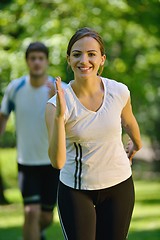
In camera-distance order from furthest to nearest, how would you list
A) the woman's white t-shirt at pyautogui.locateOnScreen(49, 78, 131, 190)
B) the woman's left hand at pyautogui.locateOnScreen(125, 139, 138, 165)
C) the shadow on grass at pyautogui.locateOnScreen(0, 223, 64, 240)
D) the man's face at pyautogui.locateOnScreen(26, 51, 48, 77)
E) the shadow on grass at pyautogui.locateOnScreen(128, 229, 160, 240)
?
the shadow on grass at pyautogui.locateOnScreen(0, 223, 64, 240) < the shadow on grass at pyautogui.locateOnScreen(128, 229, 160, 240) < the man's face at pyautogui.locateOnScreen(26, 51, 48, 77) < the woman's left hand at pyautogui.locateOnScreen(125, 139, 138, 165) < the woman's white t-shirt at pyautogui.locateOnScreen(49, 78, 131, 190)

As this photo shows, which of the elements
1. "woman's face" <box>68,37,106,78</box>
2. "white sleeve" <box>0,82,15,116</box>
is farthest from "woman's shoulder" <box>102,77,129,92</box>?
"white sleeve" <box>0,82,15,116</box>

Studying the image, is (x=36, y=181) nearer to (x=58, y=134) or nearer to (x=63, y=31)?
(x=58, y=134)

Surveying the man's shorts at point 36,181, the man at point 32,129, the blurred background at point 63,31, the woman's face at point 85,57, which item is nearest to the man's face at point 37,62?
the man at point 32,129

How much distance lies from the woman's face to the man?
2.55 meters

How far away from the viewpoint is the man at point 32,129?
760 cm

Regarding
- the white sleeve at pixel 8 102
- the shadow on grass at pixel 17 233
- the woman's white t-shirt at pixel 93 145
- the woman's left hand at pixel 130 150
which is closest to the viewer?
the woman's white t-shirt at pixel 93 145

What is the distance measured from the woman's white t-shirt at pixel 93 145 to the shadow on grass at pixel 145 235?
4.82m

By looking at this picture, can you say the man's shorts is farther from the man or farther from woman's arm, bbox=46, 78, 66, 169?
woman's arm, bbox=46, 78, 66, 169

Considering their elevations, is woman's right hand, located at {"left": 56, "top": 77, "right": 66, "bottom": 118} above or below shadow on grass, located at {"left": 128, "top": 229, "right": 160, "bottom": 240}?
above

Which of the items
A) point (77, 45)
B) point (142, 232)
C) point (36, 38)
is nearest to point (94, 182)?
point (77, 45)

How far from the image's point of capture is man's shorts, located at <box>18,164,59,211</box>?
771cm

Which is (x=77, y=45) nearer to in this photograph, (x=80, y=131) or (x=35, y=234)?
(x=80, y=131)

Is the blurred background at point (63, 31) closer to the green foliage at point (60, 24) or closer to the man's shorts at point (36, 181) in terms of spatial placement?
the green foliage at point (60, 24)

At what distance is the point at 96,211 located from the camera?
5.06 metres
